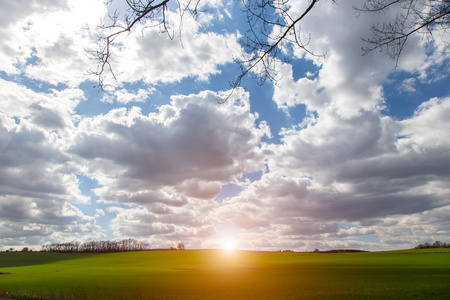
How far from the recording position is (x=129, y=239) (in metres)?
166

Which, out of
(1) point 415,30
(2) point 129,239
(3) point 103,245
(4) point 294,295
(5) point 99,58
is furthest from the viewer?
(2) point 129,239

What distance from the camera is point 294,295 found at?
19250 millimetres

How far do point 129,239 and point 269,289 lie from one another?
160715 millimetres

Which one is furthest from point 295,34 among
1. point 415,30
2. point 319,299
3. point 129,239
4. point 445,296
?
point 129,239

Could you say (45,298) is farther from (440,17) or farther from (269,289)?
(440,17)

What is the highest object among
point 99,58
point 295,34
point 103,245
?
point 295,34

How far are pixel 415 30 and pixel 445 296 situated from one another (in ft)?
62.7

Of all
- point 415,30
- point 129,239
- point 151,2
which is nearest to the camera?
point 151,2

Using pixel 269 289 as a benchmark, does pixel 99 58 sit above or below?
above

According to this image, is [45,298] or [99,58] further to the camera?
[45,298]

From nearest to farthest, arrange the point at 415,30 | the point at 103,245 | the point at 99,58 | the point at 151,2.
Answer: the point at 151,2, the point at 99,58, the point at 415,30, the point at 103,245

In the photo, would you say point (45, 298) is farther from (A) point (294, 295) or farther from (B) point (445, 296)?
(B) point (445, 296)

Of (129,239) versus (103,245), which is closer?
(103,245)

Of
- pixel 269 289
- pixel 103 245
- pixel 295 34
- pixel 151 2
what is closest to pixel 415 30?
pixel 295 34
